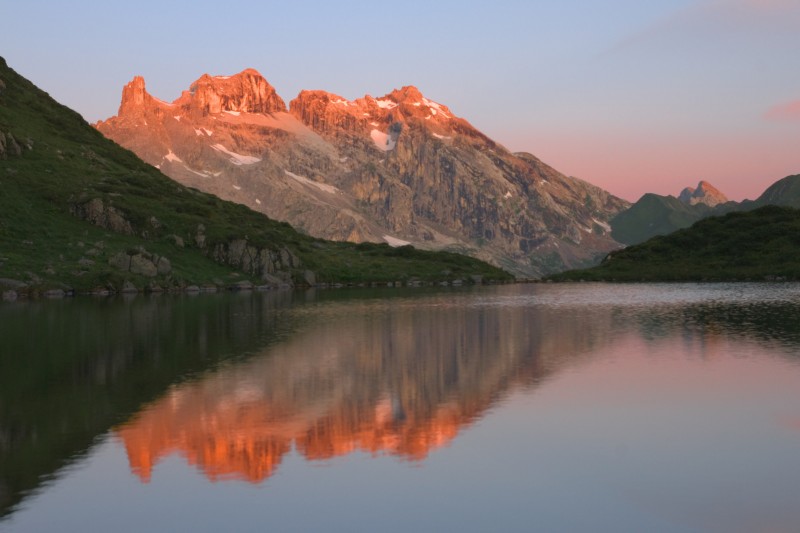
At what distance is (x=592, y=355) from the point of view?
2490 inches

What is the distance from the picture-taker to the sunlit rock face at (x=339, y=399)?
32.5 m

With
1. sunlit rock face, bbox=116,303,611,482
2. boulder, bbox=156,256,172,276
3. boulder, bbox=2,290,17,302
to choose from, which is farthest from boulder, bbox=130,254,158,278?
sunlit rock face, bbox=116,303,611,482

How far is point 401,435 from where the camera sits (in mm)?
34812

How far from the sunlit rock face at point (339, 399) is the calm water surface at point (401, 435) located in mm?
196


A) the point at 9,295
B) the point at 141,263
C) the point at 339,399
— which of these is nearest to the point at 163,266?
the point at 141,263

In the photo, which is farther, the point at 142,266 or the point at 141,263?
the point at 141,263

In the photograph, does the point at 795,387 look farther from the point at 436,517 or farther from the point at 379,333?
the point at 379,333

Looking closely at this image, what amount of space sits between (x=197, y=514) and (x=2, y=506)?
663cm

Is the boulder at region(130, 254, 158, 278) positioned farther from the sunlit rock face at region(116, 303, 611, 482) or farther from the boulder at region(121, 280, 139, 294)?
the sunlit rock face at region(116, 303, 611, 482)

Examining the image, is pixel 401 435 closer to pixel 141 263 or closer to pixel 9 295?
pixel 9 295

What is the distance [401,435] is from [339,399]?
9.56 m

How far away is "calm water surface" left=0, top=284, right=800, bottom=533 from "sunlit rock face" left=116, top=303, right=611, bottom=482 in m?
0.20

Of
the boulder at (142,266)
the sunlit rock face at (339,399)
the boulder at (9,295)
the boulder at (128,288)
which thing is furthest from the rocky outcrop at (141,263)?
the sunlit rock face at (339,399)

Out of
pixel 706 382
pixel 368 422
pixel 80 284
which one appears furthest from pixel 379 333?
pixel 80 284
